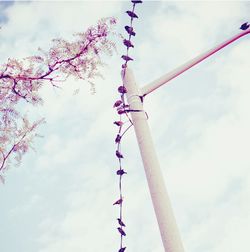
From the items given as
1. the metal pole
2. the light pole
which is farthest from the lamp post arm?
the metal pole

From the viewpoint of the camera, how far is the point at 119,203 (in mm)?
3016

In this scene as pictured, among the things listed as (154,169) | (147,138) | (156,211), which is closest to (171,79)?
(147,138)

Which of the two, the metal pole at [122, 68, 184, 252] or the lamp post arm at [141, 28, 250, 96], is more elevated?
the lamp post arm at [141, 28, 250, 96]

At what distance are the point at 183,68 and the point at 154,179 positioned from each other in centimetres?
105

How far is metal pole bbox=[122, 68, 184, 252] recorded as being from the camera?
6.89 feet

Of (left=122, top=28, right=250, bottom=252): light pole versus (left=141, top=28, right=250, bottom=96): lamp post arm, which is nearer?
(left=122, top=28, right=250, bottom=252): light pole

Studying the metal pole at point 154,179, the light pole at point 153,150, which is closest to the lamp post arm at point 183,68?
the light pole at point 153,150

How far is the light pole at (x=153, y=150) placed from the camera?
211cm

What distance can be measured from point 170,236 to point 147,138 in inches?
28.9

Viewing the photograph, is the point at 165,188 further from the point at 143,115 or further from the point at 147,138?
the point at 143,115

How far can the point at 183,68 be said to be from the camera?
110 inches

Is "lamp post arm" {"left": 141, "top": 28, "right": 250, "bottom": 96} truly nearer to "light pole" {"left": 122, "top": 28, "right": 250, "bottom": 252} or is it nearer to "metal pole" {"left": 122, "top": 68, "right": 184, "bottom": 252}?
"light pole" {"left": 122, "top": 28, "right": 250, "bottom": 252}

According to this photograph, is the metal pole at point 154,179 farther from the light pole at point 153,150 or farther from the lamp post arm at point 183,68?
the lamp post arm at point 183,68

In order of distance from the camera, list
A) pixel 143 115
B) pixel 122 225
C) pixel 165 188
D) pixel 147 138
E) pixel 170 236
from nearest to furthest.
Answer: pixel 170 236, pixel 165 188, pixel 147 138, pixel 143 115, pixel 122 225
